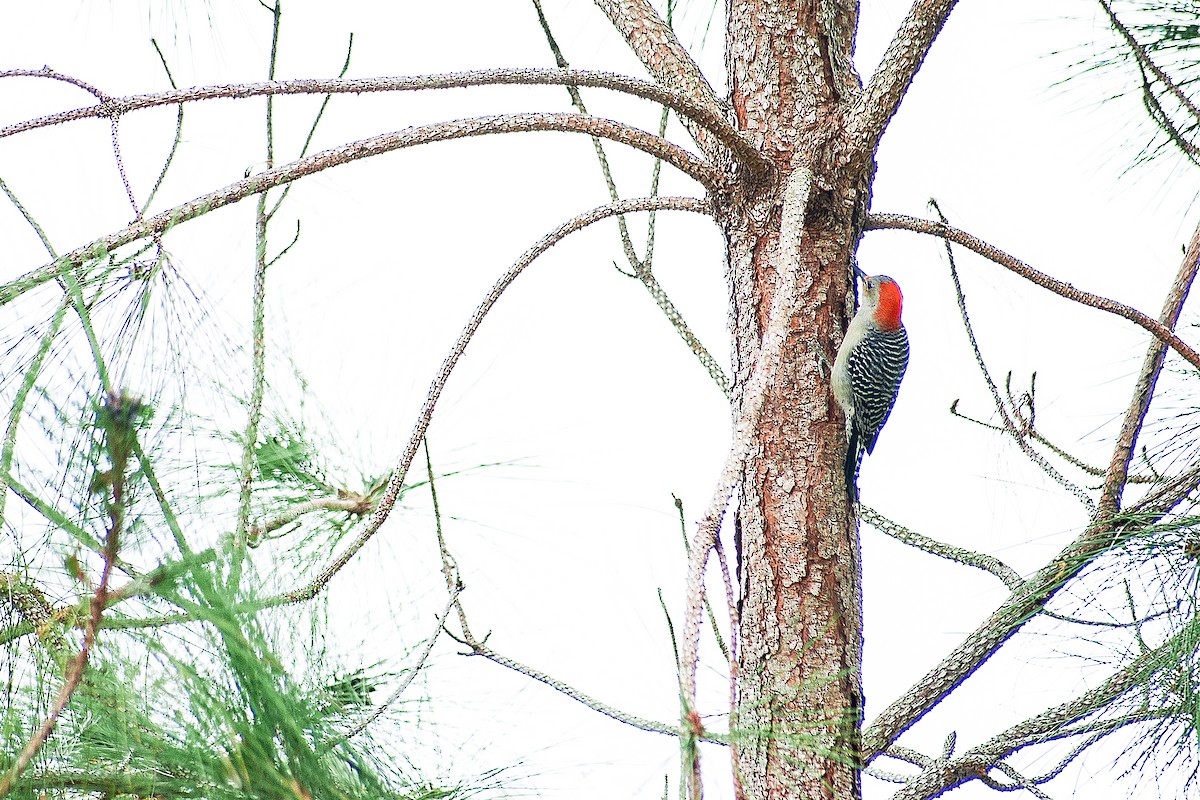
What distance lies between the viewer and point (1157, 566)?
43.1 inches

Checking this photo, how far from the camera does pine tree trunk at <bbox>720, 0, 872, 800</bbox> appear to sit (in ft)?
3.64

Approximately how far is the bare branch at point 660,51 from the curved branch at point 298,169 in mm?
244

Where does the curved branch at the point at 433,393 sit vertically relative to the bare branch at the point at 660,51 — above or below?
below

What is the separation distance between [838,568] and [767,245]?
12.5 inches

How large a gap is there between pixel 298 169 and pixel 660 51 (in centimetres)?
A: 51

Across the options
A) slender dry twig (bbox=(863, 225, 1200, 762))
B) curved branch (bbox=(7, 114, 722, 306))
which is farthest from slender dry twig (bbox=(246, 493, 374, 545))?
slender dry twig (bbox=(863, 225, 1200, 762))

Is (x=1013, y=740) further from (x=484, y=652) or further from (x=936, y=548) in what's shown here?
(x=484, y=652)

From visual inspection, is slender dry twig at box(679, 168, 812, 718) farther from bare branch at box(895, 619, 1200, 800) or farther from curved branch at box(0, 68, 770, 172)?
bare branch at box(895, 619, 1200, 800)

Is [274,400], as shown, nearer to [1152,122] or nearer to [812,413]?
[812,413]

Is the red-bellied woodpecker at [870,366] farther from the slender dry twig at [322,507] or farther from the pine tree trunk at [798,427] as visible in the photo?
the slender dry twig at [322,507]

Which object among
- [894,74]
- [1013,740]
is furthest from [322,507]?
[1013,740]

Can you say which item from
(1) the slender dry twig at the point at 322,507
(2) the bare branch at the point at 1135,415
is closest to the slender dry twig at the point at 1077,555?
(2) the bare branch at the point at 1135,415

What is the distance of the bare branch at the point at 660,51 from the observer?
122 centimetres

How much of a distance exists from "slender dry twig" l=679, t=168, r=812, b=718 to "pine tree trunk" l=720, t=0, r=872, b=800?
0.92 feet
